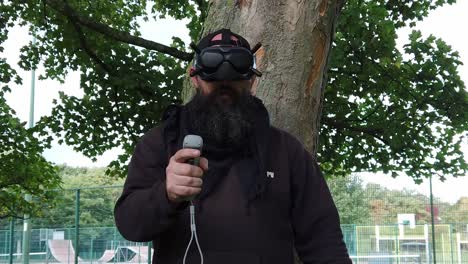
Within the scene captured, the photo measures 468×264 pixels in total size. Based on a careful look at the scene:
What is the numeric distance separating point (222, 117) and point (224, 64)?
19 cm

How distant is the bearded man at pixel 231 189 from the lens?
215 centimetres

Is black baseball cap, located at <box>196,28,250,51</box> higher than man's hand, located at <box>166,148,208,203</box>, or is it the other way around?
black baseball cap, located at <box>196,28,250,51</box>

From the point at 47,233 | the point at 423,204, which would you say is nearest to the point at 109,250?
the point at 47,233

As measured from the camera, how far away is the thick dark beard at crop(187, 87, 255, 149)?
87.8 inches

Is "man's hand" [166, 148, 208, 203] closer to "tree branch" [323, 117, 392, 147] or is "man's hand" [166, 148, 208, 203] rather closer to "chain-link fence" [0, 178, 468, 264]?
"tree branch" [323, 117, 392, 147]

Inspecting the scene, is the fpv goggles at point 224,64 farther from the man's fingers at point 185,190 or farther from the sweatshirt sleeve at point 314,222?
the man's fingers at point 185,190

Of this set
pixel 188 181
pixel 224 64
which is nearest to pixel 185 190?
pixel 188 181

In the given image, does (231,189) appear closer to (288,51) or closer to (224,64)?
(224,64)

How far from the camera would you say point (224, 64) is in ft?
7.48

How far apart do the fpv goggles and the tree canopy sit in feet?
23.1

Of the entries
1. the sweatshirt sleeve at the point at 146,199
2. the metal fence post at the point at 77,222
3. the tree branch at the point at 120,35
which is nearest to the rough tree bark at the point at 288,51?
the sweatshirt sleeve at the point at 146,199

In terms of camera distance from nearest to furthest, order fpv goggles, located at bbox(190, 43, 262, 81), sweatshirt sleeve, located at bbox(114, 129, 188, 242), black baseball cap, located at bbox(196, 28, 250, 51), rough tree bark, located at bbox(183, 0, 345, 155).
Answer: sweatshirt sleeve, located at bbox(114, 129, 188, 242) → fpv goggles, located at bbox(190, 43, 262, 81) → black baseball cap, located at bbox(196, 28, 250, 51) → rough tree bark, located at bbox(183, 0, 345, 155)

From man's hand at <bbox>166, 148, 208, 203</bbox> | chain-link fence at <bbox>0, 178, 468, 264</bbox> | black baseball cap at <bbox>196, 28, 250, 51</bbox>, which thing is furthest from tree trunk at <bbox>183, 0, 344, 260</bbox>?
chain-link fence at <bbox>0, 178, 468, 264</bbox>

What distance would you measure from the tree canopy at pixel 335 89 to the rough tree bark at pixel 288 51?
6.11 m
